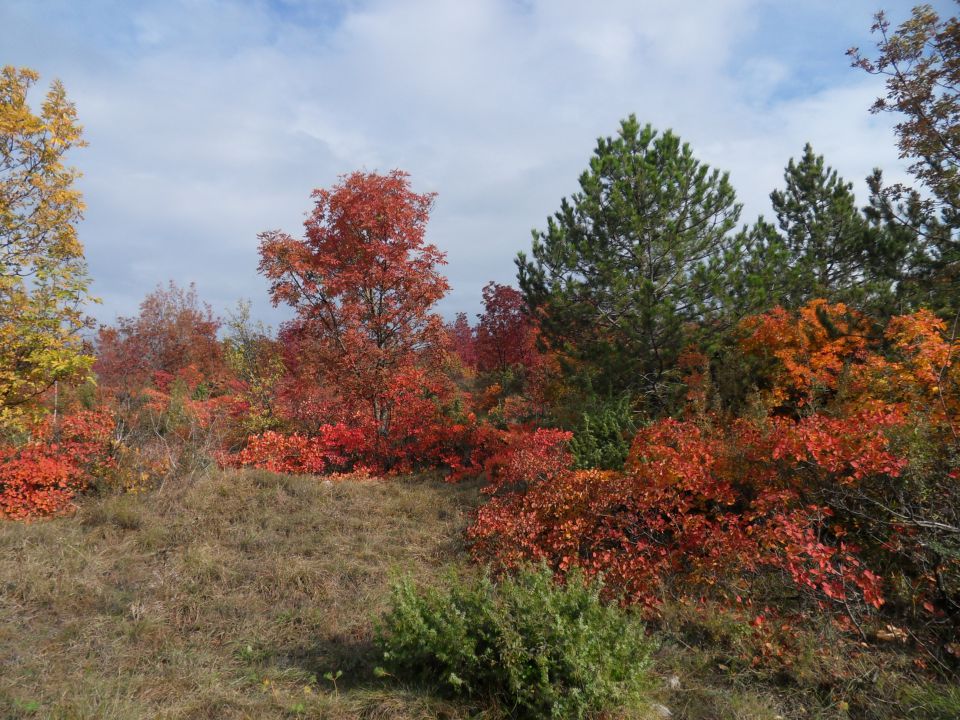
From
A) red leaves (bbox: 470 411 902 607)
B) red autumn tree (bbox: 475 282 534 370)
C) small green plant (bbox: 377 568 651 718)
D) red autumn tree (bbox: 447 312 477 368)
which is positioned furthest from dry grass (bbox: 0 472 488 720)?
red autumn tree (bbox: 447 312 477 368)

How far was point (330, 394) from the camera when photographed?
499 inches

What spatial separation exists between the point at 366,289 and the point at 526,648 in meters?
8.94

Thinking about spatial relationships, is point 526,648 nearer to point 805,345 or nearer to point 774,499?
point 774,499

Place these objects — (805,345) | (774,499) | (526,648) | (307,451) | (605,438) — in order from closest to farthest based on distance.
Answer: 1. (526,648)
2. (774,499)
3. (805,345)
4. (605,438)
5. (307,451)

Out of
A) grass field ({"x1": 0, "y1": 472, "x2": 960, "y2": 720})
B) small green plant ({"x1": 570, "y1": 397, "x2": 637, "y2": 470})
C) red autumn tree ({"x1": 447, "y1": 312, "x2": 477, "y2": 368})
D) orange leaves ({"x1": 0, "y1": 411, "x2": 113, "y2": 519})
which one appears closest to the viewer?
grass field ({"x1": 0, "y1": 472, "x2": 960, "y2": 720})

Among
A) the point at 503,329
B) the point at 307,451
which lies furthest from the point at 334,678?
the point at 503,329

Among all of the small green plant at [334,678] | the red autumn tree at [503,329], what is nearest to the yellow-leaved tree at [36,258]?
the small green plant at [334,678]

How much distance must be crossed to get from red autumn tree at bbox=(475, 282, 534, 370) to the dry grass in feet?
34.4

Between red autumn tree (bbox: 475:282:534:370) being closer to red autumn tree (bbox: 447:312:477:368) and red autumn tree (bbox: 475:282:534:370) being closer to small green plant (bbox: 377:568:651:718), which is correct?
red autumn tree (bbox: 447:312:477:368)

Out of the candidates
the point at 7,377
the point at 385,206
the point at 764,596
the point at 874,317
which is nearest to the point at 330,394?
the point at 385,206

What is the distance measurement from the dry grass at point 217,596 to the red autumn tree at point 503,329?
10493mm

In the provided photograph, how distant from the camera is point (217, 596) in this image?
5.69 m

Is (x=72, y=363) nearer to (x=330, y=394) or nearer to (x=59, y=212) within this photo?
(x=59, y=212)

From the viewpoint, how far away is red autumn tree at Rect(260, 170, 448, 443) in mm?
11141
